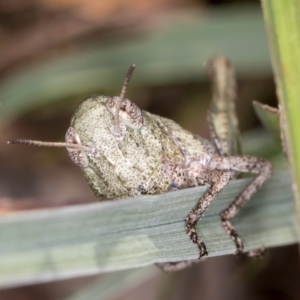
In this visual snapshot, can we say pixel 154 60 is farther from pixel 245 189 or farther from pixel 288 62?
pixel 288 62

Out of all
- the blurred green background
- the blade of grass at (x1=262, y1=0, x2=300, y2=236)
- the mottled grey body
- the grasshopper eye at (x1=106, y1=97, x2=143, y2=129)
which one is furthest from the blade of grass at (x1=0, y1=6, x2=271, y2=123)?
the blade of grass at (x1=262, y1=0, x2=300, y2=236)

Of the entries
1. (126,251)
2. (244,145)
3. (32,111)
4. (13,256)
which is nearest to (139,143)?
(126,251)

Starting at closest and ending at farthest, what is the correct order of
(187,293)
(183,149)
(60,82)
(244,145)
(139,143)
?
(139,143), (183,149), (244,145), (187,293), (60,82)

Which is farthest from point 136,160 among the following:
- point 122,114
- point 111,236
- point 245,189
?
point 245,189

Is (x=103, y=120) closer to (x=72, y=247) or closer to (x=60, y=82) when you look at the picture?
(x=72, y=247)

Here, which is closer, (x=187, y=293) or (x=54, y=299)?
(x=187, y=293)

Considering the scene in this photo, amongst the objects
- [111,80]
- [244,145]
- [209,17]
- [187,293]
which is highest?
[209,17]
